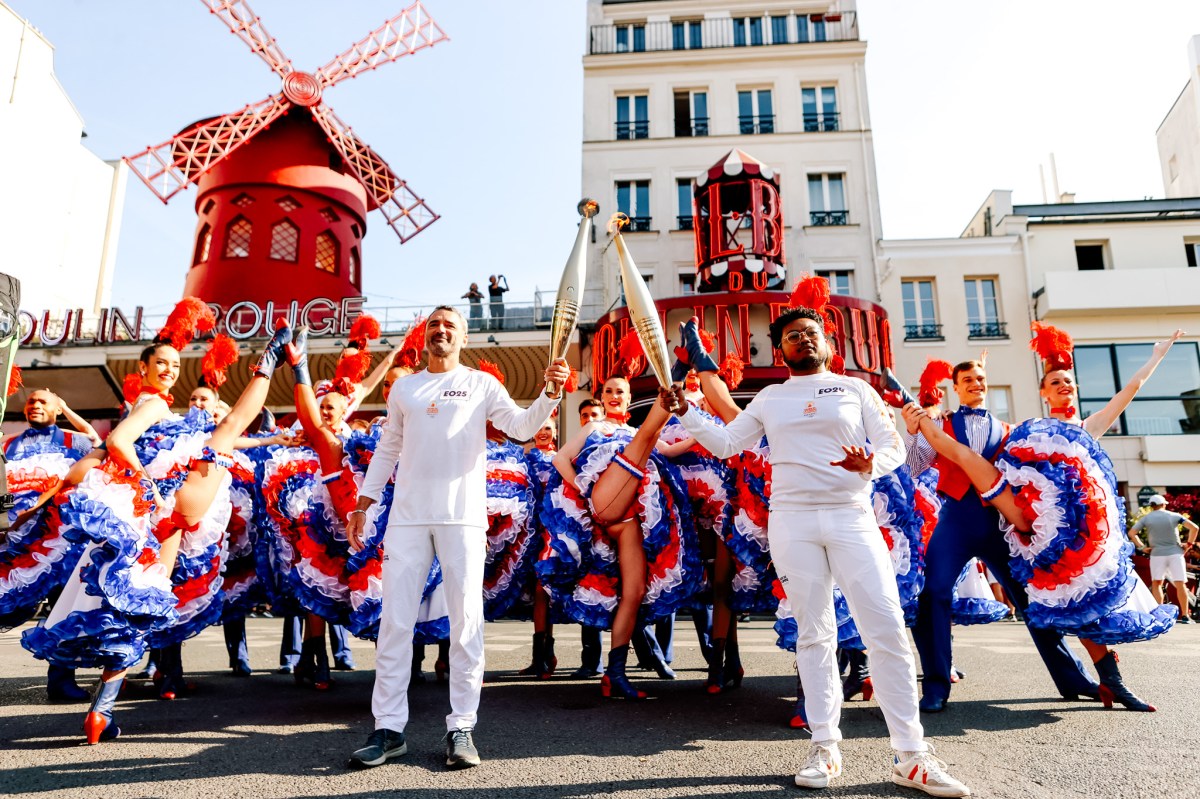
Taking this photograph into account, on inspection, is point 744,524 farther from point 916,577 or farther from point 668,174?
point 668,174

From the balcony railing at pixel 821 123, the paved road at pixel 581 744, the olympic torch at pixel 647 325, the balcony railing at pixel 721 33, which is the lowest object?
the paved road at pixel 581 744

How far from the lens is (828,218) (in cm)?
2195

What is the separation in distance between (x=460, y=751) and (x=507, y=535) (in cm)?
188

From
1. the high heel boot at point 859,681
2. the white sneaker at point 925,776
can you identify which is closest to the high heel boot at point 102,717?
the white sneaker at point 925,776

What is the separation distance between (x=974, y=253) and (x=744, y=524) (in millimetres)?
19405

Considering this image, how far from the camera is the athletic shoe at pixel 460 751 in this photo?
3.39 m

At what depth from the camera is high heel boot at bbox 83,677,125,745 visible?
3.88m

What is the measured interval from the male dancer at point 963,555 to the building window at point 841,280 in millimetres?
16830

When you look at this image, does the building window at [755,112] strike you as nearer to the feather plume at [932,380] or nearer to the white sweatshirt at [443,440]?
the feather plume at [932,380]

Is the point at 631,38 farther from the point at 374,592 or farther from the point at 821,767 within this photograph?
the point at 821,767

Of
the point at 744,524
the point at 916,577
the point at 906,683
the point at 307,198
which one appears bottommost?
the point at 906,683

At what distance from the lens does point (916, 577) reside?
4.47m

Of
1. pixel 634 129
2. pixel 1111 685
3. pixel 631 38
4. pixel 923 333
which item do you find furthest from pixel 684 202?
pixel 1111 685

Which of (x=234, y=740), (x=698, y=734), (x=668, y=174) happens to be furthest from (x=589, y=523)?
(x=668, y=174)
